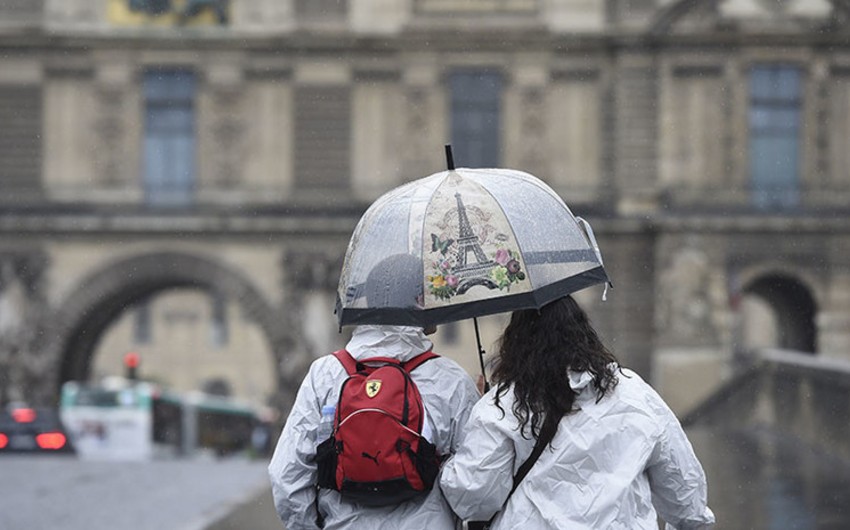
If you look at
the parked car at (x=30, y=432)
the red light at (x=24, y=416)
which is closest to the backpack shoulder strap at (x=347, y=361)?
the parked car at (x=30, y=432)

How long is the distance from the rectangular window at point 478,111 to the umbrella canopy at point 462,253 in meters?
27.6

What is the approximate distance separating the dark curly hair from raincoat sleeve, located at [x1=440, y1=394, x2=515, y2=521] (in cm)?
7

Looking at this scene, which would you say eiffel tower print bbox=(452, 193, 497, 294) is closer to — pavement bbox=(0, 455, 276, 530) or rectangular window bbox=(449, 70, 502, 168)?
pavement bbox=(0, 455, 276, 530)

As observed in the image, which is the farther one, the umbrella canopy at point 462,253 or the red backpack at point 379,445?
the umbrella canopy at point 462,253

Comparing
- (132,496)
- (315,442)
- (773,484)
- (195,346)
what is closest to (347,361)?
(315,442)

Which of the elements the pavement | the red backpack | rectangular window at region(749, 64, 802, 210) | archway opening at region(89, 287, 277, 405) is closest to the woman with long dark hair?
the red backpack

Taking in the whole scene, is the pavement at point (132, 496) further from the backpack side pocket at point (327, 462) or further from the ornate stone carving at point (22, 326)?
the ornate stone carving at point (22, 326)

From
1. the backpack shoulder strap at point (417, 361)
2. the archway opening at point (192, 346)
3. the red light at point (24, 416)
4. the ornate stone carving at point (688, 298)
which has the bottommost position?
the archway opening at point (192, 346)

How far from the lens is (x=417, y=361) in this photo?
18.9 ft

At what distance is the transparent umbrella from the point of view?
5.89 metres

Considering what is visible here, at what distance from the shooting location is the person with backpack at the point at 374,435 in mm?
5516

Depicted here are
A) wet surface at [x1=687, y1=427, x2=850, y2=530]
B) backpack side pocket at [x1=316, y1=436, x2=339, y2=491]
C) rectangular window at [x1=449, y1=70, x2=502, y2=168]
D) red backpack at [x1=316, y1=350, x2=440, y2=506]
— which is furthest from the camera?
rectangular window at [x1=449, y1=70, x2=502, y2=168]

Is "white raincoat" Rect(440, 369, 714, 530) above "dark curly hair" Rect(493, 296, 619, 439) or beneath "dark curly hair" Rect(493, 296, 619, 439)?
beneath

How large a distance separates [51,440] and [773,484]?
1541cm
